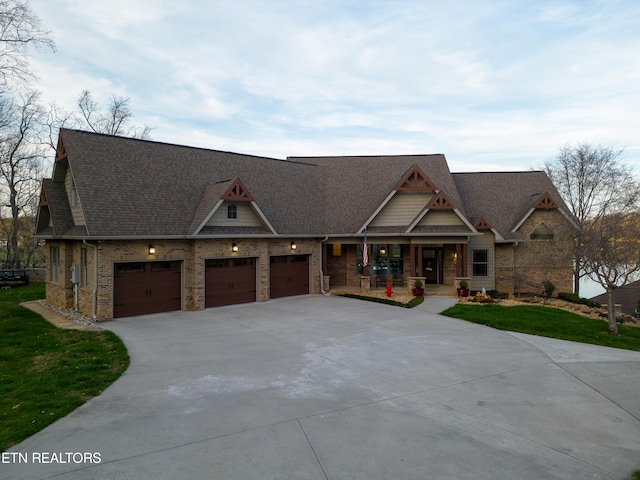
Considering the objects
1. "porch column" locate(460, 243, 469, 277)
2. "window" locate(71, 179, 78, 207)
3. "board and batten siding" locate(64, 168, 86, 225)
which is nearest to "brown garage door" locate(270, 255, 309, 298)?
"porch column" locate(460, 243, 469, 277)

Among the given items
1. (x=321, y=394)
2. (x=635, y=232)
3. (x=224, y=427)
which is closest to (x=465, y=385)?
(x=321, y=394)

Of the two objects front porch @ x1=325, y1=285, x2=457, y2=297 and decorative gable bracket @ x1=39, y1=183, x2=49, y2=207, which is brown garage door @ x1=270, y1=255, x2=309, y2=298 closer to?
front porch @ x1=325, y1=285, x2=457, y2=297

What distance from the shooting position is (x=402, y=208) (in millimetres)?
23594

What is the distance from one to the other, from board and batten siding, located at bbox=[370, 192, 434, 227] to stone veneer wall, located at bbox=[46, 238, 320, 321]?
5721mm

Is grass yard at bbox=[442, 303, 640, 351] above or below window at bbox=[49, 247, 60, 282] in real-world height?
below

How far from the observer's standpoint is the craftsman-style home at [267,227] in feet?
54.2

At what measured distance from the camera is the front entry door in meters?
25.4

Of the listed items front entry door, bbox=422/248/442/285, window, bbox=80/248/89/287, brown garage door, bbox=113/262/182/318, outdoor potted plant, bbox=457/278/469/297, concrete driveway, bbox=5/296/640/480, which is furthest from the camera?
front entry door, bbox=422/248/442/285

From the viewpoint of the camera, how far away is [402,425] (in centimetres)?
677

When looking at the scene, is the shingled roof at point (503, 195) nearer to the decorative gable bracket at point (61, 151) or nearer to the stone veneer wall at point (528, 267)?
the stone veneer wall at point (528, 267)

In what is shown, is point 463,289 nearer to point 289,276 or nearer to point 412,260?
point 412,260

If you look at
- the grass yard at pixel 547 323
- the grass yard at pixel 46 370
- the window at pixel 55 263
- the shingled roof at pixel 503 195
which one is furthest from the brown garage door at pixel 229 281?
the shingled roof at pixel 503 195

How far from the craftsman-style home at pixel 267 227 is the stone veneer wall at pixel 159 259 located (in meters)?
0.05

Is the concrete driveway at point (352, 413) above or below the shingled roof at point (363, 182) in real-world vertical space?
below
